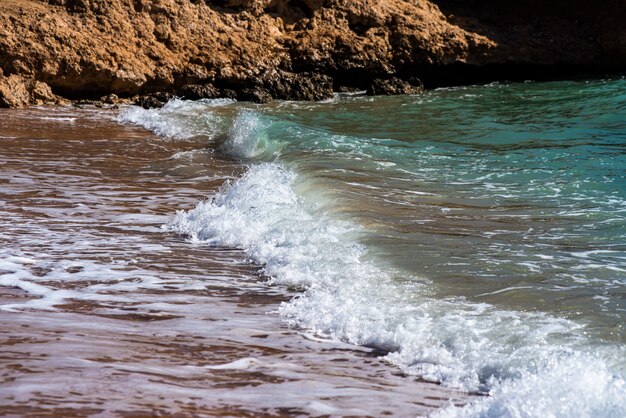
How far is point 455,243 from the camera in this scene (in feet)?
18.2

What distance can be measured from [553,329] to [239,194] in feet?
11.8

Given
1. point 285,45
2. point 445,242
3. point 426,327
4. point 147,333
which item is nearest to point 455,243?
point 445,242

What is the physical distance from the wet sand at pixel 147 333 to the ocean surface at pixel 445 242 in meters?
0.12

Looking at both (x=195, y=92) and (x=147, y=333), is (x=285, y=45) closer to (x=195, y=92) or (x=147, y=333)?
(x=195, y=92)

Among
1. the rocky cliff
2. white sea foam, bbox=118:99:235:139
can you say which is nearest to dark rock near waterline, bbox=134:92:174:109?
the rocky cliff

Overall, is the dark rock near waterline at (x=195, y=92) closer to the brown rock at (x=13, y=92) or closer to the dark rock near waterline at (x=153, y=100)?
the dark rock near waterline at (x=153, y=100)

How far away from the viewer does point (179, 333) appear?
12.7 feet

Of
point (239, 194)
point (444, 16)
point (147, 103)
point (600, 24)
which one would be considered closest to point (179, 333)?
point (239, 194)

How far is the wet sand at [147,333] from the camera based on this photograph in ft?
10.0

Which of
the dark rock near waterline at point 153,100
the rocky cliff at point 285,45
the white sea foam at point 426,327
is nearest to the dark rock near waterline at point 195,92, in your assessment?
the rocky cliff at point 285,45

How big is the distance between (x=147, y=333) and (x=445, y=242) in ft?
7.57

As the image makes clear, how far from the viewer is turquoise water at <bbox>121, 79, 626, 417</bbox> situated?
3535mm

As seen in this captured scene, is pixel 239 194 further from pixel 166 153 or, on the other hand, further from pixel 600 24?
pixel 600 24

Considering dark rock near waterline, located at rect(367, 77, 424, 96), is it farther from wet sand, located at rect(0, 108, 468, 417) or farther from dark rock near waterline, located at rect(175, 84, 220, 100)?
wet sand, located at rect(0, 108, 468, 417)
